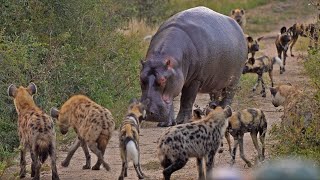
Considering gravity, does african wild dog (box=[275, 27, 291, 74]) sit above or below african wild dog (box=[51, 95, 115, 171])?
below

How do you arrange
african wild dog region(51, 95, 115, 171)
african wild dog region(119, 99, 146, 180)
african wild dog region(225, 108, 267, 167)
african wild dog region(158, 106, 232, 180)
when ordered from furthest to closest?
african wild dog region(225, 108, 267, 167), african wild dog region(51, 95, 115, 171), african wild dog region(119, 99, 146, 180), african wild dog region(158, 106, 232, 180)

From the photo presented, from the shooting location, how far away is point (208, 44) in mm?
12312

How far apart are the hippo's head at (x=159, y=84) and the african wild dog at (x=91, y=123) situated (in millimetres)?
1907

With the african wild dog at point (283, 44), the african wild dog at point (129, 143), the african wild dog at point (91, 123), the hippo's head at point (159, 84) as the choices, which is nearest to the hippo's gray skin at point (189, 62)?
the hippo's head at point (159, 84)

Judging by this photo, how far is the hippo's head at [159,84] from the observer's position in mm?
10570

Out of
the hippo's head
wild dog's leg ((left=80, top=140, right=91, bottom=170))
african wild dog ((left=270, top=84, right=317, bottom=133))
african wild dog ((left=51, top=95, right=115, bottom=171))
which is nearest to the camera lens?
african wild dog ((left=270, top=84, right=317, bottom=133))

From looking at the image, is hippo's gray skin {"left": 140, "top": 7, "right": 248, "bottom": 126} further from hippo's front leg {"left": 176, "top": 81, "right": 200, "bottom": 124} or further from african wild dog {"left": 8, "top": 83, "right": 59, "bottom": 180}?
african wild dog {"left": 8, "top": 83, "right": 59, "bottom": 180}

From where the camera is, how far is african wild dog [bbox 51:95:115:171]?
809 centimetres

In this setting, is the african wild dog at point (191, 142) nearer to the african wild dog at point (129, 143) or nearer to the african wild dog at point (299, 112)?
the african wild dog at point (129, 143)

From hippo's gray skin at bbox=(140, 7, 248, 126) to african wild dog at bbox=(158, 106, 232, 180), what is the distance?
2.97 metres

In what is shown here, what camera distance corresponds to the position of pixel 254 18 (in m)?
28.1

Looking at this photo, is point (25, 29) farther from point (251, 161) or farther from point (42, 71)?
point (251, 161)

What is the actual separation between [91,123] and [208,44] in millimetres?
4559

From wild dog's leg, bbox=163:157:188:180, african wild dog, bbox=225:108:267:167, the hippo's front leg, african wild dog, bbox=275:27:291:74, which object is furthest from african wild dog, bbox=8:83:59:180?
african wild dog, bbox=275:27:291:74
